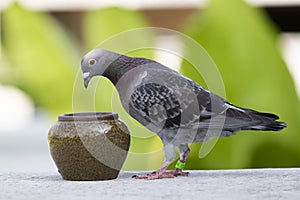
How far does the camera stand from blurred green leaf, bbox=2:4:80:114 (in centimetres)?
298

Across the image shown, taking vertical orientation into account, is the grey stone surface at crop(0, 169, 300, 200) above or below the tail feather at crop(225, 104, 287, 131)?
below

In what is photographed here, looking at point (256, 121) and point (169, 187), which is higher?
point (256, 121)

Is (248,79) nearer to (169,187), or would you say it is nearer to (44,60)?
(44,60)

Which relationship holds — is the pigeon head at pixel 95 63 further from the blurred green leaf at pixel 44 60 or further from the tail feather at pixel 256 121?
the blurred green leaf at pixel 44 60

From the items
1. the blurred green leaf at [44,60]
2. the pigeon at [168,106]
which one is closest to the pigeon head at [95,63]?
the pigeon at [168,106]

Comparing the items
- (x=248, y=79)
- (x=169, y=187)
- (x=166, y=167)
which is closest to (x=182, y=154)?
(x=166, y=167)

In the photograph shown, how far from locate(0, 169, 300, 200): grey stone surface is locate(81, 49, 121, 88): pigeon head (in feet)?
0.87

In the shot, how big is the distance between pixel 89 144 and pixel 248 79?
1215mm

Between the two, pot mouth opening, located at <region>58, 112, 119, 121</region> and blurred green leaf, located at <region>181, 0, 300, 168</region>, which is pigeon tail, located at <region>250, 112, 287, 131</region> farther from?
blurred green leaf, located at <region>181, 0, 300, 168</region>

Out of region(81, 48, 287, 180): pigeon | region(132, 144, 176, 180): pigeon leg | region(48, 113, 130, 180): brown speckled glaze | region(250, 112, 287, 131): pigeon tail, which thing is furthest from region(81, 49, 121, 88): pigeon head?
region(250, 112, 287, 131): pigeon tail

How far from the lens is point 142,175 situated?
194 centimetres

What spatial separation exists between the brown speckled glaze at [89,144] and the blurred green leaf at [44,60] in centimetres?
A: 116

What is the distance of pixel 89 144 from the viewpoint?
1.80 metres

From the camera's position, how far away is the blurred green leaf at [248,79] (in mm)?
2799
